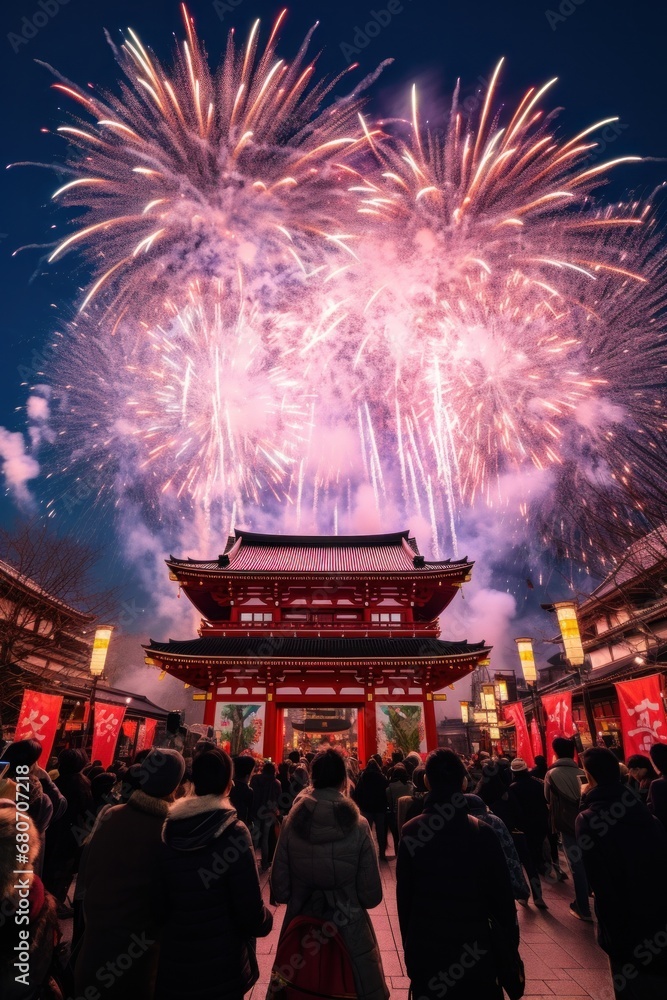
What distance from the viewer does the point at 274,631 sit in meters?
17.1

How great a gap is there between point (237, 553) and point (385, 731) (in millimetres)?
9885

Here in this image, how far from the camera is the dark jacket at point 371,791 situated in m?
8.13

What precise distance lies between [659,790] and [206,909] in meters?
3.94

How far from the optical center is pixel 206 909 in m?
2.35

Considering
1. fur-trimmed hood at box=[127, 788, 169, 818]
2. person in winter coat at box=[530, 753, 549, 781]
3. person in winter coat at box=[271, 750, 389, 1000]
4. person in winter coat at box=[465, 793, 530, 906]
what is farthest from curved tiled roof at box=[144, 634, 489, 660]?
fur-trimmed hood at box=[127, 788, 169, 818]

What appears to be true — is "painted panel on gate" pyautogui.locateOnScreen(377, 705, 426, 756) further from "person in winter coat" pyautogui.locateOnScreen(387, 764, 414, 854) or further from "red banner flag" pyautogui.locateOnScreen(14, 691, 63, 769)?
"red banner flag" pyautogui.locateOnScreen(14, 691, 63, 769)

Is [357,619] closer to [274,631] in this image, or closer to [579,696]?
[274,631]

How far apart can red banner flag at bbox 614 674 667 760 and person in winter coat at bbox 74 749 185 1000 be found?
1062 cm

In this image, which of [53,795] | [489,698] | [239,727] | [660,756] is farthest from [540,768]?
[489,698]

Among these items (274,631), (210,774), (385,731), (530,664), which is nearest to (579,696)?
(530,664)

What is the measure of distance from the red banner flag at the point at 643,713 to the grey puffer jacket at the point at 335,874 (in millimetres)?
9697

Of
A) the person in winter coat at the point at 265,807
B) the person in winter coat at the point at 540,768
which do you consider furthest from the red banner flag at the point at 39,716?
the person in winter coat at the point at 540,768

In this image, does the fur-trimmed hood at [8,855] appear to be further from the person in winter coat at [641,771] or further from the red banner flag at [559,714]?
the red banner flag at [559,714]

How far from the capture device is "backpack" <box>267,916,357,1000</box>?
8.09 ft
